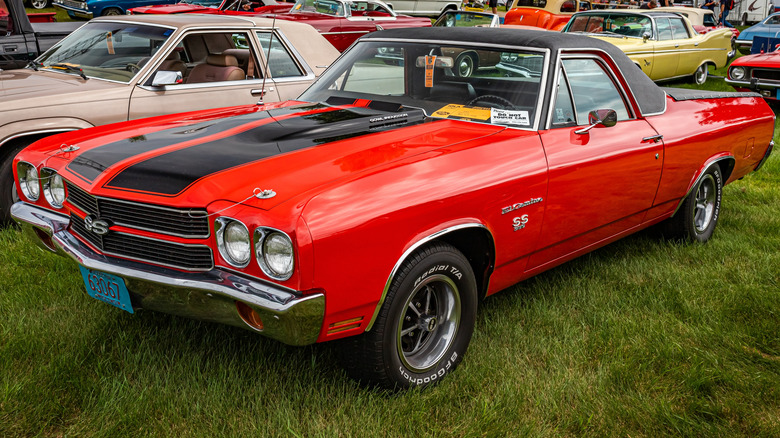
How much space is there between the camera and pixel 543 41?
3.83 meters

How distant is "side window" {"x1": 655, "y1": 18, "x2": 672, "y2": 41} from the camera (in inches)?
484

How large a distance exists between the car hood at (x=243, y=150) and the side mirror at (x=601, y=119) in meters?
0.54

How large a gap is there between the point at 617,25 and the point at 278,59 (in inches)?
322

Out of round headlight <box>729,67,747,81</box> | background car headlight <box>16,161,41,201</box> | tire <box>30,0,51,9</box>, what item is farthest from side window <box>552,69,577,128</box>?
tire <box>30,0,51,9</box>

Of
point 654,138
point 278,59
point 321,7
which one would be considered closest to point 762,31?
point 321,7

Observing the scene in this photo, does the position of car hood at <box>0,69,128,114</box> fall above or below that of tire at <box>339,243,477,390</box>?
above

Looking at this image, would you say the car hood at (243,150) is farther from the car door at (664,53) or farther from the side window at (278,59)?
the car door at (664,53)

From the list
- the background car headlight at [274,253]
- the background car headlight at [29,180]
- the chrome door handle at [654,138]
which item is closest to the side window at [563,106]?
the chrome door handle at [654,138]

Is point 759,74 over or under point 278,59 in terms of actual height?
under

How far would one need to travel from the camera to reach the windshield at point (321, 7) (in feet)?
44.1

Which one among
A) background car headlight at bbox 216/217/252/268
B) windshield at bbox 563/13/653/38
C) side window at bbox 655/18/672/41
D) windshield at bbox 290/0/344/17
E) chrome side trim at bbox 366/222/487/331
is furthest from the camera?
windshield at bbox 290/0/344/17

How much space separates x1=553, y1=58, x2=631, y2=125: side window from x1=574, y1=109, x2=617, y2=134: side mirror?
0.28 feet

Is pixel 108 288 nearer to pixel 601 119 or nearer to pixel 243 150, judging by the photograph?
pixel 243 150

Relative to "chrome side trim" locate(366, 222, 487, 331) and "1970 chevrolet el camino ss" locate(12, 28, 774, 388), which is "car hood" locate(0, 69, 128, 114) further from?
"chrome side trim" locate(366, 222, 487, 331)
